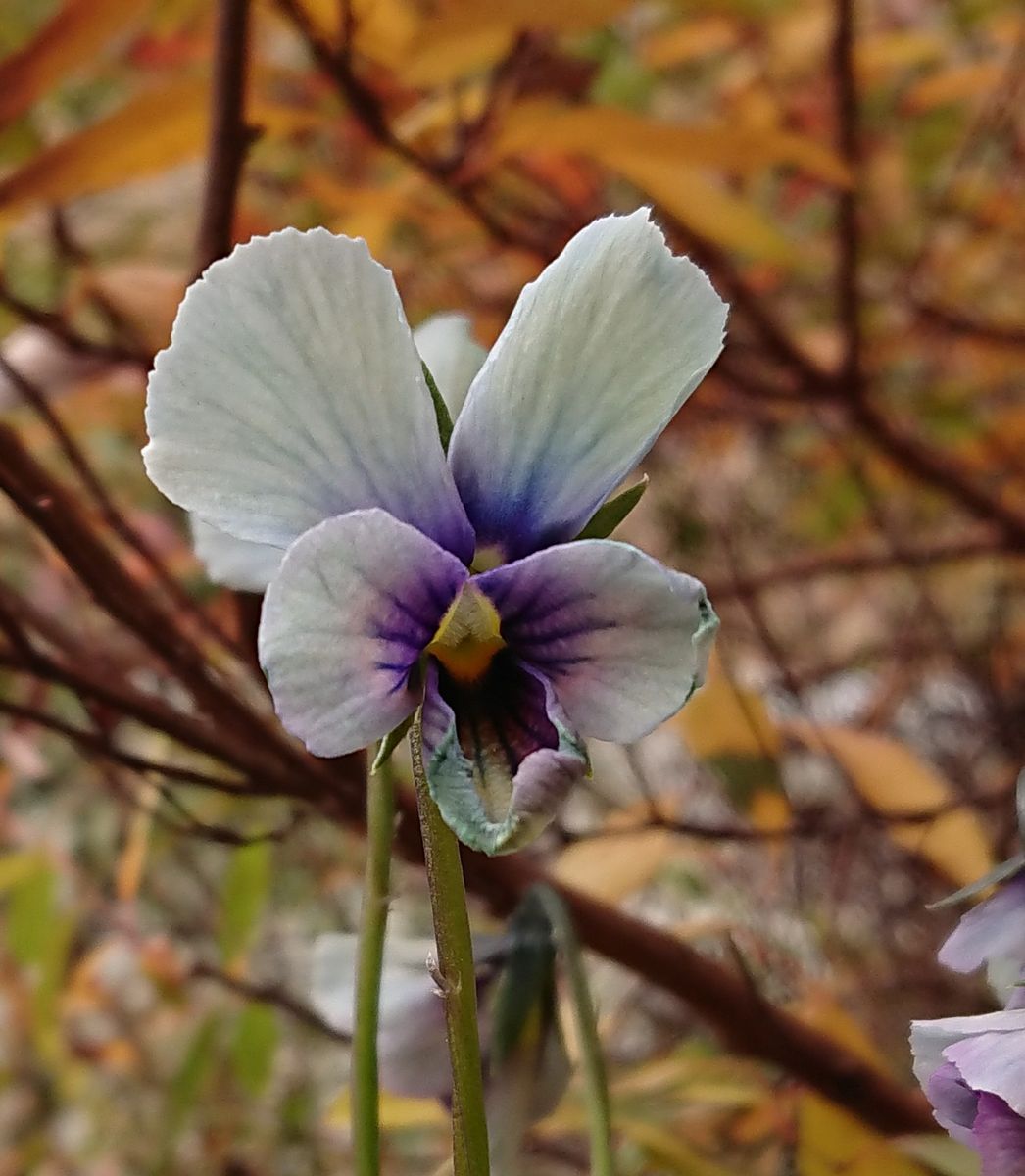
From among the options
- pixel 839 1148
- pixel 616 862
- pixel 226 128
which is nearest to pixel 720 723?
pixel 616 862

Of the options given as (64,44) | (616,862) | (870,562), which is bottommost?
(870,562)

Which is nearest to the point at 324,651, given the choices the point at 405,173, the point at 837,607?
the point at 405,173

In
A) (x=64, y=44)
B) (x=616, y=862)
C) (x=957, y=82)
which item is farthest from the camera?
(x=957, y=82)

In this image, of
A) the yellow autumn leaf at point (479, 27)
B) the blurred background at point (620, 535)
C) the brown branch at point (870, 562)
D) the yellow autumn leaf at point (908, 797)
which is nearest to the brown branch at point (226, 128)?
the blurred background at point (620, 535)

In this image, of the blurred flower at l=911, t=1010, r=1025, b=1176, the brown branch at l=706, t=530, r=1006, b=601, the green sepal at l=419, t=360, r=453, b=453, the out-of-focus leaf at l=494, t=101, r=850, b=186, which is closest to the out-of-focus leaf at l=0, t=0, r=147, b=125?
the out-of-focus leaf at l=494, t=101, r=850, b=186

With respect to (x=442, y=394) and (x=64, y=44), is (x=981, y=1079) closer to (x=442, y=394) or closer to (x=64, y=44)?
(x=442, y=394)

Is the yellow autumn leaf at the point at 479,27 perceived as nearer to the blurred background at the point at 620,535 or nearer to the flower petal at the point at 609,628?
the blurred background at the point at 620,535

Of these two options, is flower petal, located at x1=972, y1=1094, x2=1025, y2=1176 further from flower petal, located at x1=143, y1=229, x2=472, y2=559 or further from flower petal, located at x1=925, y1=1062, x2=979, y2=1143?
flower petal, located at x1=143, y1=229, x2=472, y2=559
